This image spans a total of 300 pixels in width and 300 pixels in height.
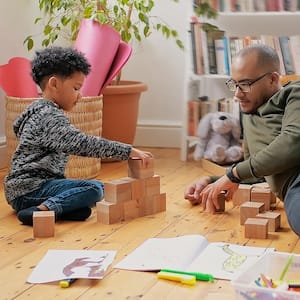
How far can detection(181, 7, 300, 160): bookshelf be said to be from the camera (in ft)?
10.6

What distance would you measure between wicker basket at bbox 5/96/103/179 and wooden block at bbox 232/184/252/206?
0.71 meters

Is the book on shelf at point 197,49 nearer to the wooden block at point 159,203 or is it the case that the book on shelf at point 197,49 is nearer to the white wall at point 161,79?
the white wall at point 161,79

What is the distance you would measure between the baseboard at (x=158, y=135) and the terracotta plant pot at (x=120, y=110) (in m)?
0.37

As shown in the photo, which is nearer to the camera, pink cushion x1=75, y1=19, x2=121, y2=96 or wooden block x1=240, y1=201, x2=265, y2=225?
wooden block x1=240, y1=201, x2=265, y2=225

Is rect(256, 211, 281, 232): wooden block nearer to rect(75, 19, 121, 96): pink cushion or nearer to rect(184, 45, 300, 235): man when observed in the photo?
rect(184, 45, 300, 235): man

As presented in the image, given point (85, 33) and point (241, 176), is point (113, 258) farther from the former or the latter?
point (85, 33)

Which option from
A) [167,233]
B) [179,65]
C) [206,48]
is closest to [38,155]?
[167,233]

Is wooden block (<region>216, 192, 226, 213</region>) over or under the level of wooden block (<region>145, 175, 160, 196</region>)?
under

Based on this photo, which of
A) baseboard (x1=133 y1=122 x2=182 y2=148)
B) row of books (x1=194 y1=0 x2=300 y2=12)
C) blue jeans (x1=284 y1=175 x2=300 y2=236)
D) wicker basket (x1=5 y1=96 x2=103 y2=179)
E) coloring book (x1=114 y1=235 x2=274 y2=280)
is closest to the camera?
coloring book (x1=114 y1=235 x2=274 y2=280)

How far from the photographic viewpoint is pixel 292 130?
1819 millimetres

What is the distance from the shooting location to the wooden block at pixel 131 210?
7.13 feet

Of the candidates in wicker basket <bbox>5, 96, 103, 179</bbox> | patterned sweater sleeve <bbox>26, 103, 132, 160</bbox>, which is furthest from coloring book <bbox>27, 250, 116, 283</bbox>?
wicker basket <bbox>5, 96, 103, 179</bbox>

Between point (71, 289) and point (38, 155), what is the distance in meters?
0.78

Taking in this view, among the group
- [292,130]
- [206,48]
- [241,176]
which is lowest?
[241,176]
